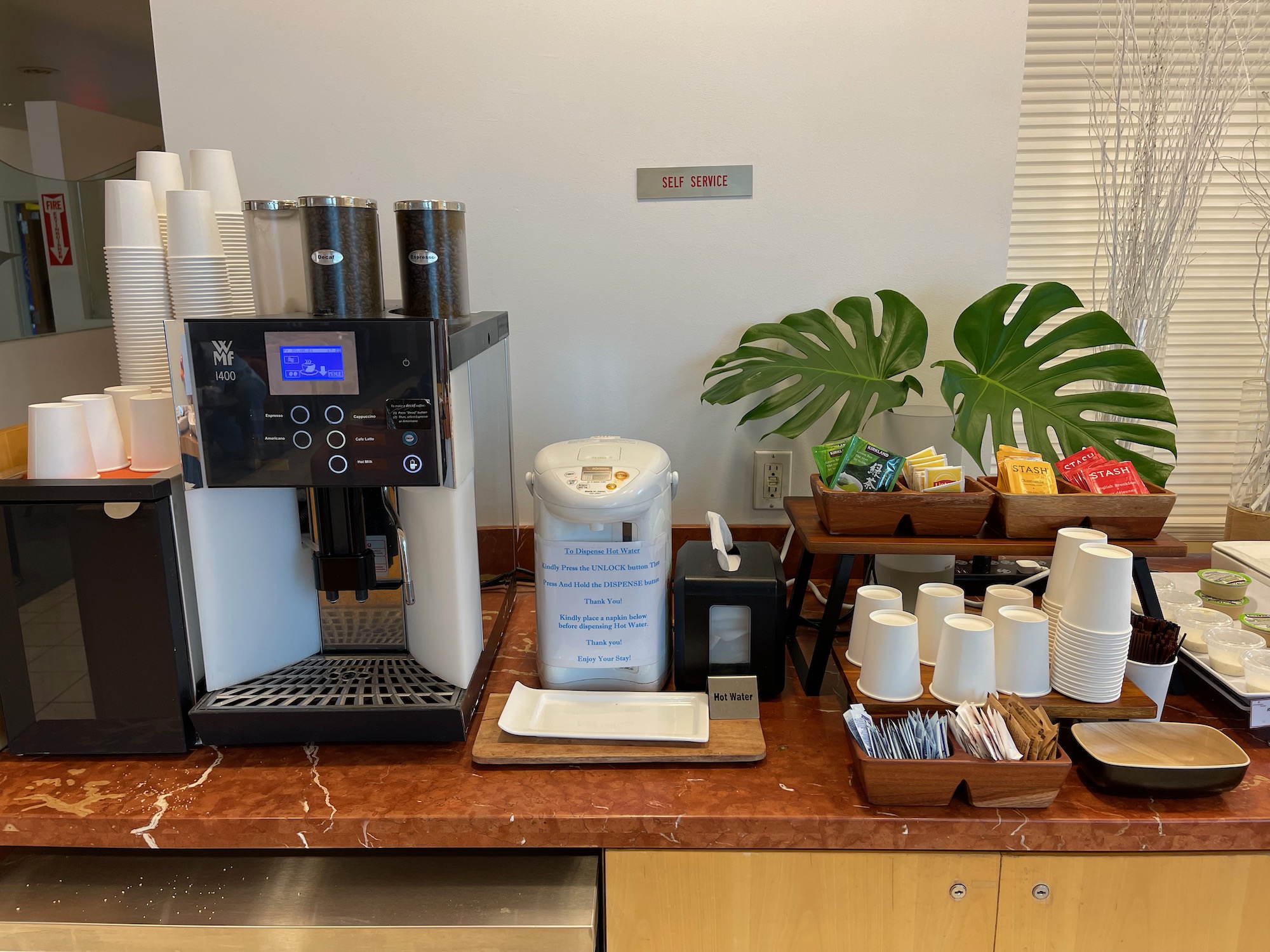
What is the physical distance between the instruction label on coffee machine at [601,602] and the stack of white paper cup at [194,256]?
52 centimetres

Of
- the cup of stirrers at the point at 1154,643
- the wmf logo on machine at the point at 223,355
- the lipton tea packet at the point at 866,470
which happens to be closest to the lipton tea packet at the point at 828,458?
the lipton tea packet at the point at 866,470

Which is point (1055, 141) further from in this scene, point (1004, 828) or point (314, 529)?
point (314, 529)

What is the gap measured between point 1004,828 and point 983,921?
0.13m

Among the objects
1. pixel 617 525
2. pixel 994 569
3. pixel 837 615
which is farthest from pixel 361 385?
pixel 994 569

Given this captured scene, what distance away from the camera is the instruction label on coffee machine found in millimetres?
1132

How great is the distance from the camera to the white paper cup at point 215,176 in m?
1.15

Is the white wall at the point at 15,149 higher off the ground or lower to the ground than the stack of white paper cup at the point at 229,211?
higher

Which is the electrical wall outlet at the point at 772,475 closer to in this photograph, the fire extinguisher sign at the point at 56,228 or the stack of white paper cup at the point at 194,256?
the stack of white paper cup at the point at 194,256

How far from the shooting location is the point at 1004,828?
956 millimetres

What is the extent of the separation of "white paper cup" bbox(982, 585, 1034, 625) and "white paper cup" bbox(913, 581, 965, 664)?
0.04 m

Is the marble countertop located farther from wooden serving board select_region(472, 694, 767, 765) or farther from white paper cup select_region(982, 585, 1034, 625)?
white paper cup select_region(982, 585, 1034, 625)

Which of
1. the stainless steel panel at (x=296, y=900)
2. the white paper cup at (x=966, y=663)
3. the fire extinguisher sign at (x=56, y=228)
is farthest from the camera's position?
the fire extinguisher sign at (x=56, y=228)

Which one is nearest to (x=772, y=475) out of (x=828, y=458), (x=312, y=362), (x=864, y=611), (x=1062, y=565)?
(x=828, y=458)

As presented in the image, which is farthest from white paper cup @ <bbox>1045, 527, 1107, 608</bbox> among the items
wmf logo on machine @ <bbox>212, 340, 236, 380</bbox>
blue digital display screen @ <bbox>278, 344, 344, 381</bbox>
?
wmf logo on machine @ <bbox>212, 340, 236, 380</bbox>
